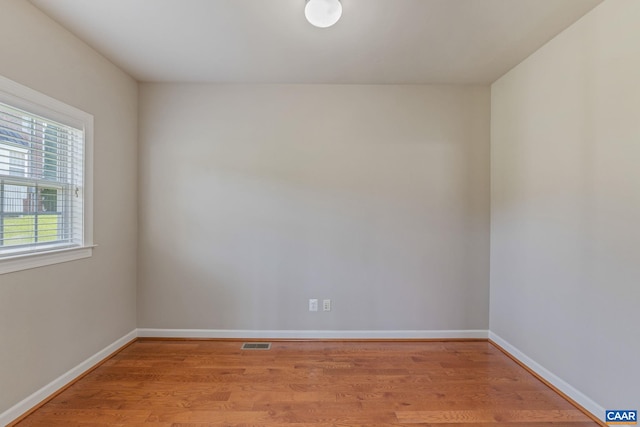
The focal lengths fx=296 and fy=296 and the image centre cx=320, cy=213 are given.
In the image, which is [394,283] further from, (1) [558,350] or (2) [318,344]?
(1) [558,350]

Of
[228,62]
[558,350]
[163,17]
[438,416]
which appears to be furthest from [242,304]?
[558,350]

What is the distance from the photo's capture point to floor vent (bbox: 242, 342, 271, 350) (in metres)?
2.81

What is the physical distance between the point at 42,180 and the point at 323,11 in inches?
86.3

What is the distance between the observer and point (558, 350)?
2170mm

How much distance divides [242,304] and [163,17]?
246 centimetres

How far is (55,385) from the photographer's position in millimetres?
2076

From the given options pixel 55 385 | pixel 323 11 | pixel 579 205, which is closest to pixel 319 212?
pixel 323 11

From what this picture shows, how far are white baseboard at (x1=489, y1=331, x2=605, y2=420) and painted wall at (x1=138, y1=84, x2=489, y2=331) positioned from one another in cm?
43

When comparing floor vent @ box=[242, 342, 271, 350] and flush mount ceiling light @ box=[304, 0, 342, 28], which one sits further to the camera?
floor vent @ box=[242, 342, 271, 350]

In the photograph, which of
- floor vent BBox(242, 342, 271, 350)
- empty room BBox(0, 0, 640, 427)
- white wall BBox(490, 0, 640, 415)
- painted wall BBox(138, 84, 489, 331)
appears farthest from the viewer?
painted wall BBox(138, 84, 489, 331)

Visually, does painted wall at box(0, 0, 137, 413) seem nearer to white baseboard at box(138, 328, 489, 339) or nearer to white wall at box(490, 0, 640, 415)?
white baseboard at box(138, 328, 489, 339)

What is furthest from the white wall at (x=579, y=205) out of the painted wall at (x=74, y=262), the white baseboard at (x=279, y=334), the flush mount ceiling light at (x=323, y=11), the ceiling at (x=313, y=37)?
the painted wall at (x=74, y=262)

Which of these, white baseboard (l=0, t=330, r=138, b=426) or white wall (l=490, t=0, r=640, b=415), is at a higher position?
white wall (l=490, t=0, r=640, b=415)

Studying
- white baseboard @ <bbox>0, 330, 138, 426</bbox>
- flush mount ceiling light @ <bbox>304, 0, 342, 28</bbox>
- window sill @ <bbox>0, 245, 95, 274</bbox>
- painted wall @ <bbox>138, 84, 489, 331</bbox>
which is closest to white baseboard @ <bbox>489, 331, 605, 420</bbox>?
painted wall @ <bbox>138, 84, 489, 331</bbox>
